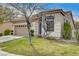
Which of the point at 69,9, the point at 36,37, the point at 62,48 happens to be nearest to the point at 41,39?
the point at 36,37

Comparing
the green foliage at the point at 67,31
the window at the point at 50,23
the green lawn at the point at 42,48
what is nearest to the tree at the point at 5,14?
the green lawn at the point at 42,48

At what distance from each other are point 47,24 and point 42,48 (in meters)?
0.28

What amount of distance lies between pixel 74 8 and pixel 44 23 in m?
0.38

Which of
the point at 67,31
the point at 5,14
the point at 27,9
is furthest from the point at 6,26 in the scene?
the point at 67,31

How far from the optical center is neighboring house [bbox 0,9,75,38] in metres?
2.80

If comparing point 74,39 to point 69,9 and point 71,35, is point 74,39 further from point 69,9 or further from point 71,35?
point 69,9

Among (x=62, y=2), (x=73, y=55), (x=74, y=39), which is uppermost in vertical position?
(x=62, y=2)

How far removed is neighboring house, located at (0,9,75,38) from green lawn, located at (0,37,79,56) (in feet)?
0.27

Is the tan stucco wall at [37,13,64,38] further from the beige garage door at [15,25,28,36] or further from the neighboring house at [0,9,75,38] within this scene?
the beige garage door at [15,25,28,36]

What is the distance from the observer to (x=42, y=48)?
2811mm

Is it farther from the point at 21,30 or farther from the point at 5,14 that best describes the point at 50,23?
the point at 5,14

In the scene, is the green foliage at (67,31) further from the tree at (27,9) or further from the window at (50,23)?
the tree at (27,9)

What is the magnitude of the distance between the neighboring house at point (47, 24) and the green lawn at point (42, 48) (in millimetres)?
81

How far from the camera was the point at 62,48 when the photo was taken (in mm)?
2801
